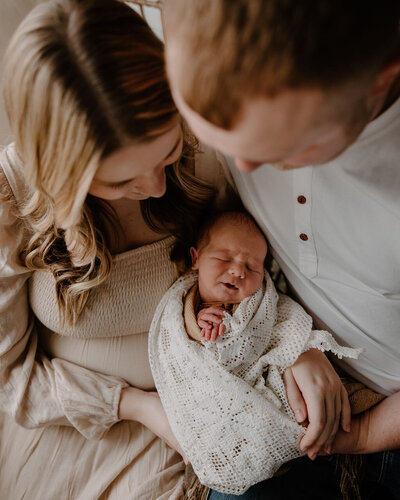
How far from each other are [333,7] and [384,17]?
65 millimetres

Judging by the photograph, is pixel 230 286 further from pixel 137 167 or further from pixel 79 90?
pixel 79 90

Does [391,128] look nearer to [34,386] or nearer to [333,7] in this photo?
[333,7]

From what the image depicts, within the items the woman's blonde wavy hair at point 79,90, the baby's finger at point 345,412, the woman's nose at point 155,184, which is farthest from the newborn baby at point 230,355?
the woman's blonde wavy hair at point 79,90

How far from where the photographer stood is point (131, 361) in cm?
113

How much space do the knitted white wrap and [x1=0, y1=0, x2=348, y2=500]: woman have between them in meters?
0.10

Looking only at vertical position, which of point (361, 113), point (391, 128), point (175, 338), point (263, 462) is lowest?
point (263, 462)

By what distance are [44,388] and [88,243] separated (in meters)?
0.46

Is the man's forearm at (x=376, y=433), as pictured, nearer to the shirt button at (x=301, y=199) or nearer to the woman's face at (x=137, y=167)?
the shirt button at (x=301, y=199)

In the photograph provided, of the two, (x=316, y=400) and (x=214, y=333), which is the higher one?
(x=214, y=333)

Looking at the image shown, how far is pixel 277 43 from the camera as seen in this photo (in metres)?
0.40

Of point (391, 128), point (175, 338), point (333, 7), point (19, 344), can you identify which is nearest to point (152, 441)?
point (175, 338)

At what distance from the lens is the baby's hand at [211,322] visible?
98 centimetres

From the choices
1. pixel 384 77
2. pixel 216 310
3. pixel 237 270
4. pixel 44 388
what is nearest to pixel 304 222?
pixel 237 270

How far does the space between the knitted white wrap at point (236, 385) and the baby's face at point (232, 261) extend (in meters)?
0.04
